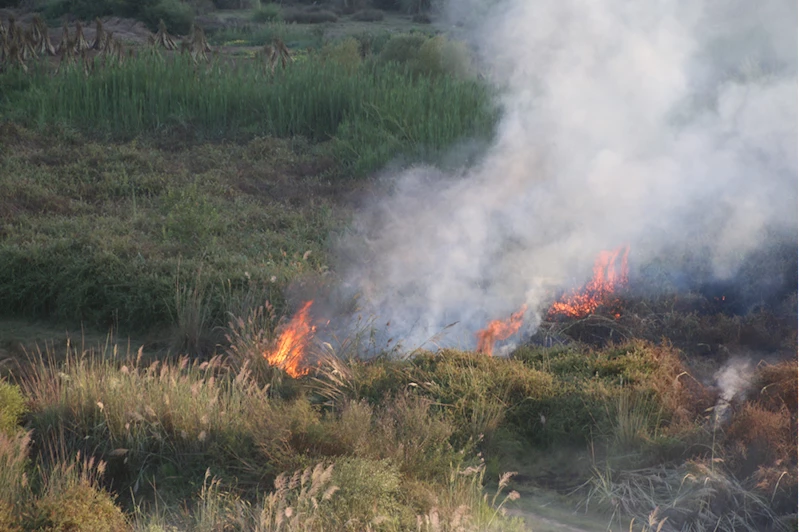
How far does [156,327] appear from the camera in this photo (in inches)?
300

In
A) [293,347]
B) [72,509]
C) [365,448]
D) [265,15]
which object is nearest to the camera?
[72,509]

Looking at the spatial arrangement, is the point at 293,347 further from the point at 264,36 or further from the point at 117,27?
the point at 264,36

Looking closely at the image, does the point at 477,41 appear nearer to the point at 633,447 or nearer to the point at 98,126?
the point at 98,126

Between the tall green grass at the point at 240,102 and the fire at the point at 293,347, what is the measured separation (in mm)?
6115

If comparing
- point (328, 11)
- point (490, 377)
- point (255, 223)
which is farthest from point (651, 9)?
point (328, 11)

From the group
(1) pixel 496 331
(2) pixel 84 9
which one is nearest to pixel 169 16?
(2) pixel 84 9

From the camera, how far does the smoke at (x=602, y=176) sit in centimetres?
784

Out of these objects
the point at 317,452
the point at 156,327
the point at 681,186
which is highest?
the point at 681,186

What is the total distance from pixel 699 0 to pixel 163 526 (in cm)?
872

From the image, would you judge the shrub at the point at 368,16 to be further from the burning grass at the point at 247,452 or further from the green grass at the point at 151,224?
the burning grass at the point at 247,452

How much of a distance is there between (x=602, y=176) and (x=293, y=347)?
13.2 feet

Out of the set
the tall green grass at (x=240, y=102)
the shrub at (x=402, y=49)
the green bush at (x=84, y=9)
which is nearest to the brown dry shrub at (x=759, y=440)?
the tall green grass at (x=240, y=102)

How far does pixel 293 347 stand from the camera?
662 cm

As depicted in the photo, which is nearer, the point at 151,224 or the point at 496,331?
the point at 496,331
